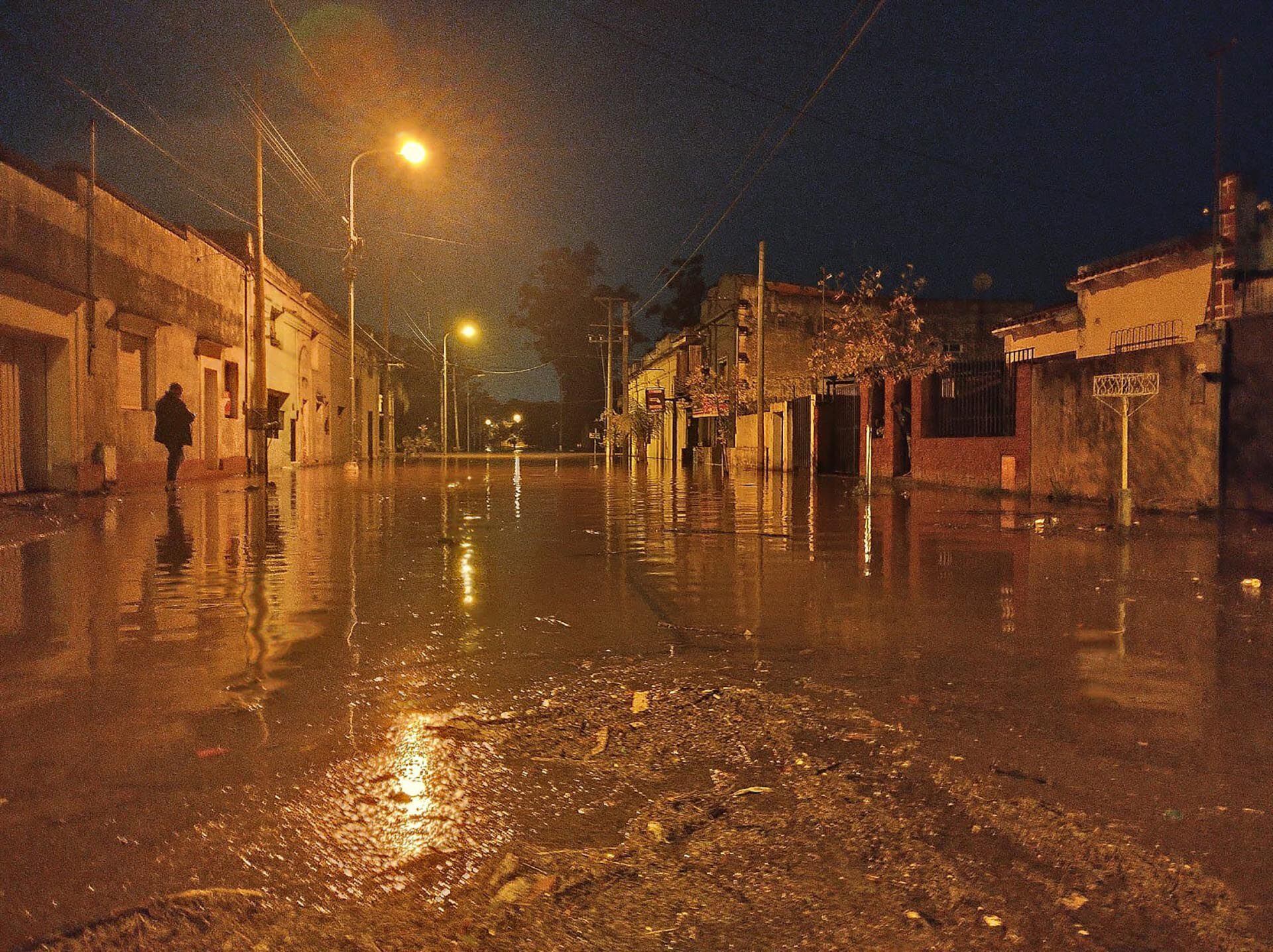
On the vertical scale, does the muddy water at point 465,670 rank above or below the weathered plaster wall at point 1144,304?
below

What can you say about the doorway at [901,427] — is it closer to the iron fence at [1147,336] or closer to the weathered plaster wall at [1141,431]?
the iron fence at [1147,336]

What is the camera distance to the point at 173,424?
21141 millimetres

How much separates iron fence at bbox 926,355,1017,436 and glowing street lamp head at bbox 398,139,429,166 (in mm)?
13620

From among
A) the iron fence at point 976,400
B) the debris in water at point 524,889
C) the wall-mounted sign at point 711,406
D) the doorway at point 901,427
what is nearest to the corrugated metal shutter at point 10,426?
the debris in water at point 524,889

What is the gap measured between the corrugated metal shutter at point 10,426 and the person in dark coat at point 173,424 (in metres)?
2.88

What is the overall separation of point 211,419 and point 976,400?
20339mm

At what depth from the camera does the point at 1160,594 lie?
8188 millimetres

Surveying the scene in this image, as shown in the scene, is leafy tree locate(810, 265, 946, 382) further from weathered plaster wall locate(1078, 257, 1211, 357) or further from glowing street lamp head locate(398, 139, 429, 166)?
glowing street lamp head locate(398, 139, 429, 166)

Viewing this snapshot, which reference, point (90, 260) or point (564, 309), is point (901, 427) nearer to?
point (90, 260)

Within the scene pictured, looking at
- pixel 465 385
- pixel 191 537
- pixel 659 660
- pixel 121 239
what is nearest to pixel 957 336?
pixel 121 239

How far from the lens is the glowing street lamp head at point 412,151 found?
2456 cm

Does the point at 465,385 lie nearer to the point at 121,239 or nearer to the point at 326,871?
the point at 121,239

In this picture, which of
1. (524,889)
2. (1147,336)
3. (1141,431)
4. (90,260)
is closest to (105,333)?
(90,260)

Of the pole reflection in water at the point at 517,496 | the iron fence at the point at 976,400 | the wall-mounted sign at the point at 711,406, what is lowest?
the pole reflection in water at the point at 517,496
